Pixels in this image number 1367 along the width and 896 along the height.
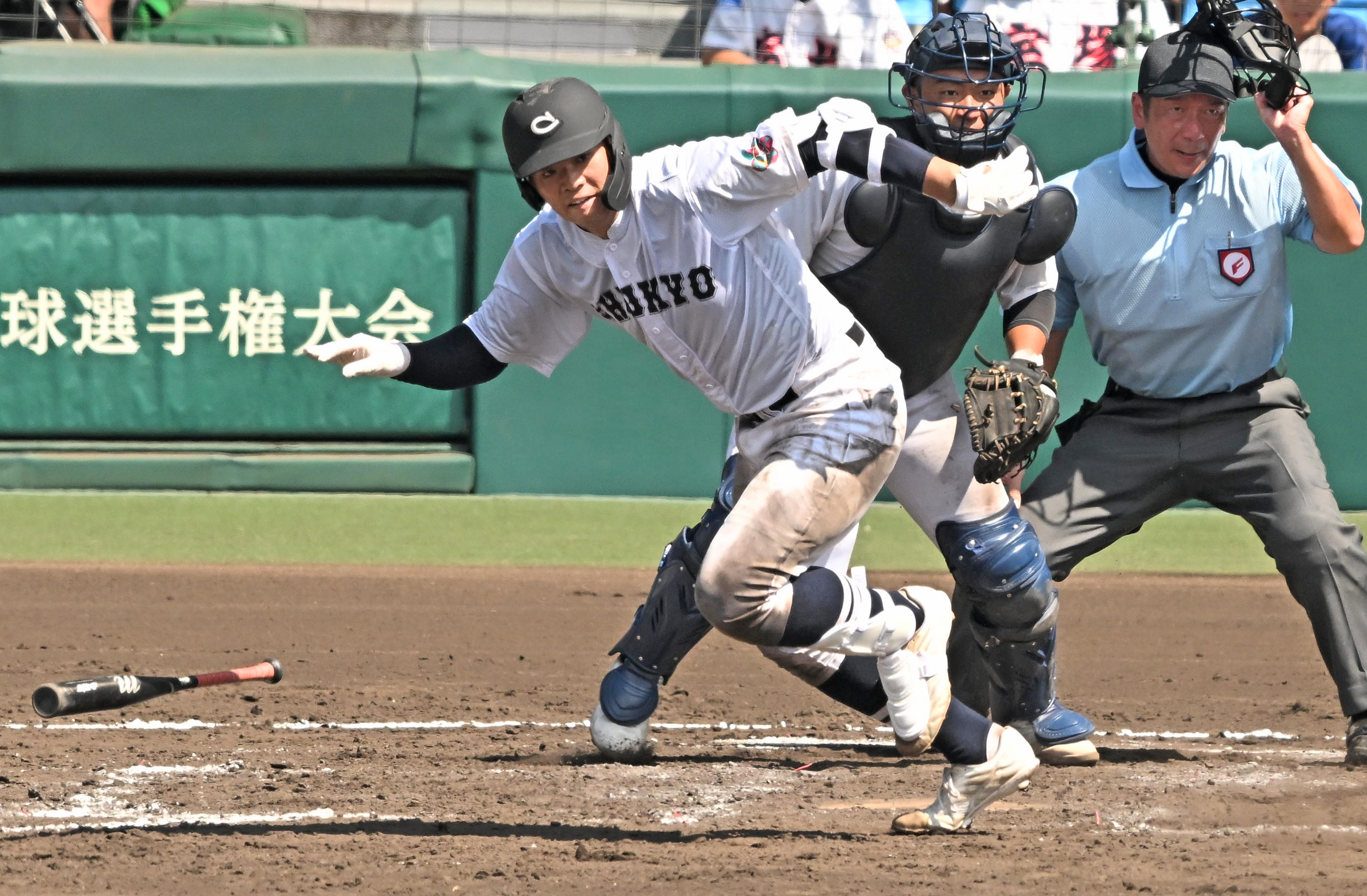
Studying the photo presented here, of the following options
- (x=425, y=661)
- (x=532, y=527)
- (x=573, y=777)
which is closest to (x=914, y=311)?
(x=573, y=777)

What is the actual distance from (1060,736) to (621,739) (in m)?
1.11

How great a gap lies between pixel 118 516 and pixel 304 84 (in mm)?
2259

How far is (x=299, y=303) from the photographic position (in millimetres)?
8320

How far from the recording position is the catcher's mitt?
3.60 m

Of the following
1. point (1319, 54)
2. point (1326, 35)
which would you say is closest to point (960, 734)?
point (1319, 54)

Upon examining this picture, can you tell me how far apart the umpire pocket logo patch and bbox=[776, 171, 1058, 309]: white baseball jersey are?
20.2 inches

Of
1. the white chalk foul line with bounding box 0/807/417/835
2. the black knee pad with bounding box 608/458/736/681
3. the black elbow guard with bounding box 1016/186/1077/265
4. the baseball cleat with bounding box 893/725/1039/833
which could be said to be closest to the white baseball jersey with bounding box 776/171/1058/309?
the black elbow guard with bounding box 1016/186/1077/265

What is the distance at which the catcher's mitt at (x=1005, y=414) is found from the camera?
11.8ft

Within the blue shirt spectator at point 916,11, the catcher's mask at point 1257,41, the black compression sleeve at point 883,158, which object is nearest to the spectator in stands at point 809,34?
the blue shirt spectator at point 916,11

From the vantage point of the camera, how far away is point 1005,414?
3615 millimetres

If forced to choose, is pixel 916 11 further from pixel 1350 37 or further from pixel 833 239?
pixel 833 239

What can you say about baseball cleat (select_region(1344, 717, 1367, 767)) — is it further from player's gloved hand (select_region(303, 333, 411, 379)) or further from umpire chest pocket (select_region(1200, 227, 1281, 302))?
player's gloved hand (select_region(303, 333, 411, 379))

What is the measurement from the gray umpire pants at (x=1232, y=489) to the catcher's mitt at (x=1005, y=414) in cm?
75

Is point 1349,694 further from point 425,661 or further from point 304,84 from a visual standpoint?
point 304,84
